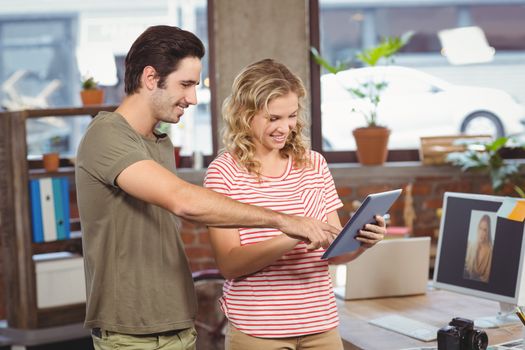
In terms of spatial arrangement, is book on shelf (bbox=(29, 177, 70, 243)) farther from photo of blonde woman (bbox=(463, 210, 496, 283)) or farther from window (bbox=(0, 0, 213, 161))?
photo of blonde woman (bbox=(463, 210, 496, 283))

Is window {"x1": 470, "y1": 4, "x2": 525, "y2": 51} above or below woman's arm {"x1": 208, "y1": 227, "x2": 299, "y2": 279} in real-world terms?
above

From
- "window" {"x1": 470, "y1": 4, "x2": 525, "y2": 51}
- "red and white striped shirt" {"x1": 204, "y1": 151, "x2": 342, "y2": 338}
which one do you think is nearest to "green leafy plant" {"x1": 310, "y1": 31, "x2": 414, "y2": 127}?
"window" {"x1": 470, "y1": 4, "x2": 525, "y2": 51}

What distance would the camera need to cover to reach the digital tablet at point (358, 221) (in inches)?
84.2

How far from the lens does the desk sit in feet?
8.43

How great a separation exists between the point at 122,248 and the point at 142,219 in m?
0.09

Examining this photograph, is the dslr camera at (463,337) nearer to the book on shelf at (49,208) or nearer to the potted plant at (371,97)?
the potted plant at (371,97)

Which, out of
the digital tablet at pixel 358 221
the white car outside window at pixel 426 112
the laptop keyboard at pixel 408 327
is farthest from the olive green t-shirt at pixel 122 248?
the white car outside window at pixel 426 112

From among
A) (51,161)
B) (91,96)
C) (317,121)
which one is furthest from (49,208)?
(317,121)

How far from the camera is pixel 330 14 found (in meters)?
4.96

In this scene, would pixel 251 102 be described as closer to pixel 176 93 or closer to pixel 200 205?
pixel 176 93

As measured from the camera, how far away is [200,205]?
2.00 metres

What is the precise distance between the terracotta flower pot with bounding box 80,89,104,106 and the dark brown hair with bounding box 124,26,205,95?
8.32 ft

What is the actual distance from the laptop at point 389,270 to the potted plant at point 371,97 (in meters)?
1.64

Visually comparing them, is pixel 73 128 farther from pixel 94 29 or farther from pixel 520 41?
pixel 520 41
